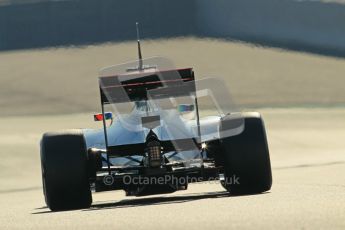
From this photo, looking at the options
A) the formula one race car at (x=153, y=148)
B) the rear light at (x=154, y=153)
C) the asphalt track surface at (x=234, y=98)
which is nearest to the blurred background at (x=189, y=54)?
the asphalt track surface at (x=234, y=98)

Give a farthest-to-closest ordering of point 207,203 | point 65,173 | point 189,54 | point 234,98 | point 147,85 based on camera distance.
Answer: point 189,54, point 234,98, point 147,85, point 65,173, point 207,203

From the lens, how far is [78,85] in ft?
159

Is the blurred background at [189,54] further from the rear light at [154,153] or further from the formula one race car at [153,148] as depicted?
the rear light at [154,153]

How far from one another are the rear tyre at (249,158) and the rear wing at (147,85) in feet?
2.74

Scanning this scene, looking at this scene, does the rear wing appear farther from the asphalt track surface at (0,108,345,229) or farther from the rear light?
the asphalt track surface at (0,108,345,229)

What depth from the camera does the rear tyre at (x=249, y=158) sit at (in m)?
12.8

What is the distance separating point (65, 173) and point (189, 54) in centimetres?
3560

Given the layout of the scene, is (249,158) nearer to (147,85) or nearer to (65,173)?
(147,85)


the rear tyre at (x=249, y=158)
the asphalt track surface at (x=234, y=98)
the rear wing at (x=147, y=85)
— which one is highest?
the rear wing at (x=147, y=85)

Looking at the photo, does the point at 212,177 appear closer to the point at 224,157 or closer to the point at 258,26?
the point at 224,157

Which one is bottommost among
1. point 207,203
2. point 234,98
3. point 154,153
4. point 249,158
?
point 234,98

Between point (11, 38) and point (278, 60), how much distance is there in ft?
42.7

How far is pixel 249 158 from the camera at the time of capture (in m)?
12.8

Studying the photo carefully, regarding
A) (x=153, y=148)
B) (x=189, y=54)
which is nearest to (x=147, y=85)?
(x=153, y=148)
